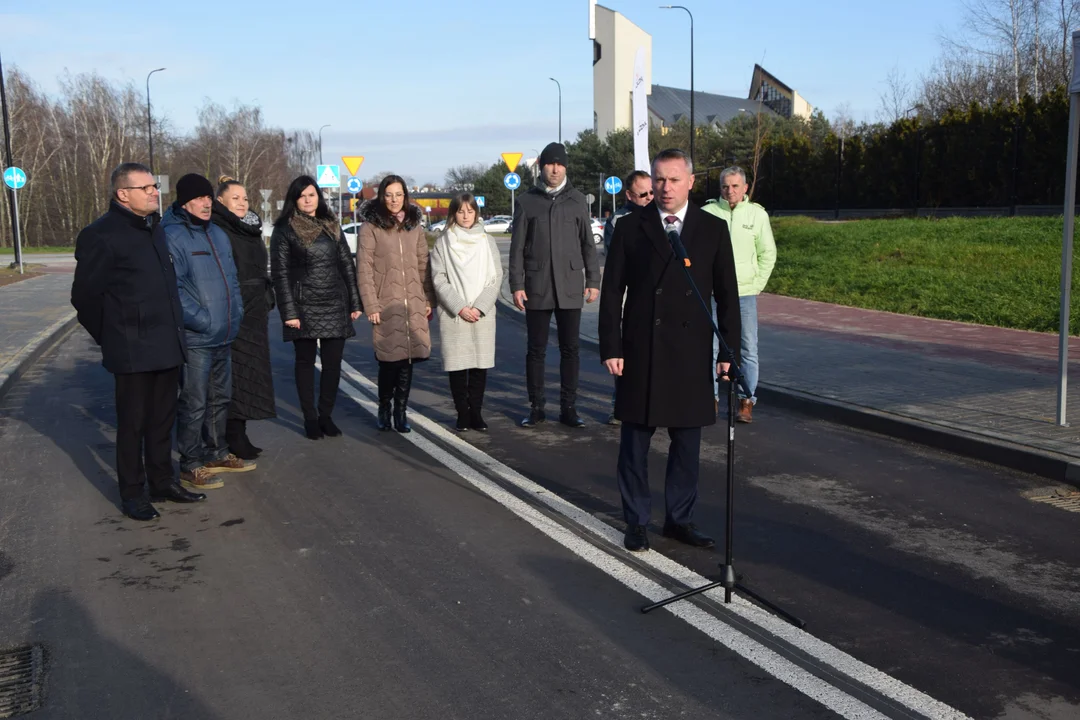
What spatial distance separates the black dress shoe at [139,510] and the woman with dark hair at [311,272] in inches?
83.7

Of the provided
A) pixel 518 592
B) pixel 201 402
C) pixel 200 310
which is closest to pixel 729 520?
→ pixel 518 592

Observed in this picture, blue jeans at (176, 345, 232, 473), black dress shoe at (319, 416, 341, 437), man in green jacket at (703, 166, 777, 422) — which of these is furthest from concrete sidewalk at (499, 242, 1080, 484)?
blue jeans at (176, 345, 232, 473)

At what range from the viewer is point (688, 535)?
5.44 m

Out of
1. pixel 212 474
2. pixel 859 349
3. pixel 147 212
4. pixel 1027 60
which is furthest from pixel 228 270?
pixel 1027 60

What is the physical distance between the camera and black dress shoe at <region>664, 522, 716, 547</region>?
17.7 feet

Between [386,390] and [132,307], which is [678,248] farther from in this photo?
[386,390]

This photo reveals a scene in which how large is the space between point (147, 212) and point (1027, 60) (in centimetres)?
4759

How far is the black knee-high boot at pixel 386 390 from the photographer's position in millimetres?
8414

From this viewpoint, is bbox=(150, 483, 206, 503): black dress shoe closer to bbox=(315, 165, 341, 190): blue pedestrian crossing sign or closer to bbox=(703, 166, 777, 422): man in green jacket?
bbox=(703, 166, 777, 422): man in green jacket

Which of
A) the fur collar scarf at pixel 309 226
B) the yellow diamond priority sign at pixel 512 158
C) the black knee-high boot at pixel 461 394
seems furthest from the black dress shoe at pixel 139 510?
the yellow diamond priority sign at pixel 512 158

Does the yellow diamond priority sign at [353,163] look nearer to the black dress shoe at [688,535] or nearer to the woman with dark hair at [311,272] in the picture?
the woman with dark hair at [311,272]

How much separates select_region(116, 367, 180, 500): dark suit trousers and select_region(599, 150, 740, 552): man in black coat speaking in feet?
8.96

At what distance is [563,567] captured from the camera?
16.8 ft

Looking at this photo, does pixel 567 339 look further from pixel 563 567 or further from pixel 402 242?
pixel 563 567
